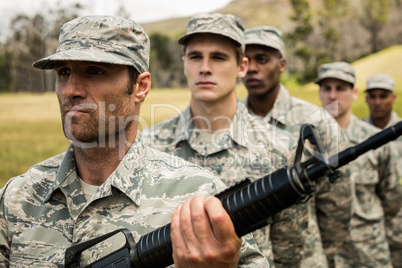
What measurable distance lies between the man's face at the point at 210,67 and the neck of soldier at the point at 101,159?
141cm

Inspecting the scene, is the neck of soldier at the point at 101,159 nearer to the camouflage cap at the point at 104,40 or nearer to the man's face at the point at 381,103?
the camouflage cap at the point at 104,40

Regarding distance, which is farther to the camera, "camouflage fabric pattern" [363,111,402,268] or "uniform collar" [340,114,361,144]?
"camouflage fabric pattern" [363,111,402,268]

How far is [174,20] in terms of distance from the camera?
176375 millimetres

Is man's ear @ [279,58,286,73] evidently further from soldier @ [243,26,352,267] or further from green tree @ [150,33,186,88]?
green tree @ [150,33,186,88]

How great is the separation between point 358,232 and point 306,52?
142ft

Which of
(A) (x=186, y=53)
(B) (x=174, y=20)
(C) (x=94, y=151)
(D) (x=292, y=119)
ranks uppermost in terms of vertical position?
(B) (x=174, y=20)

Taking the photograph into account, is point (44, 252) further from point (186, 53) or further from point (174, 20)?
point (174, 20)

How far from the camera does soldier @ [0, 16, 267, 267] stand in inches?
82.4

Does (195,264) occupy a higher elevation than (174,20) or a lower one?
lower

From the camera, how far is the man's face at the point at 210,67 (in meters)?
3.57

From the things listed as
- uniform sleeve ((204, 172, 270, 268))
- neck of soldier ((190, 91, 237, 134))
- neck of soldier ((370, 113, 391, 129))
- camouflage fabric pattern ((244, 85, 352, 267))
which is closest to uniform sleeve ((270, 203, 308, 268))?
camouflage fabric pattern ((244, 85, 352, 267))

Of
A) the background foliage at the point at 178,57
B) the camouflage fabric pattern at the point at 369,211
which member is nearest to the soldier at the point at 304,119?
the camouflage fabric pattern at the point at 369,211

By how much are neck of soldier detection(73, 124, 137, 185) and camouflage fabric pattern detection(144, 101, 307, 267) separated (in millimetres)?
1244

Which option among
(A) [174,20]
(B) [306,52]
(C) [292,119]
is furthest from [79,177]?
(A) [174,20]
